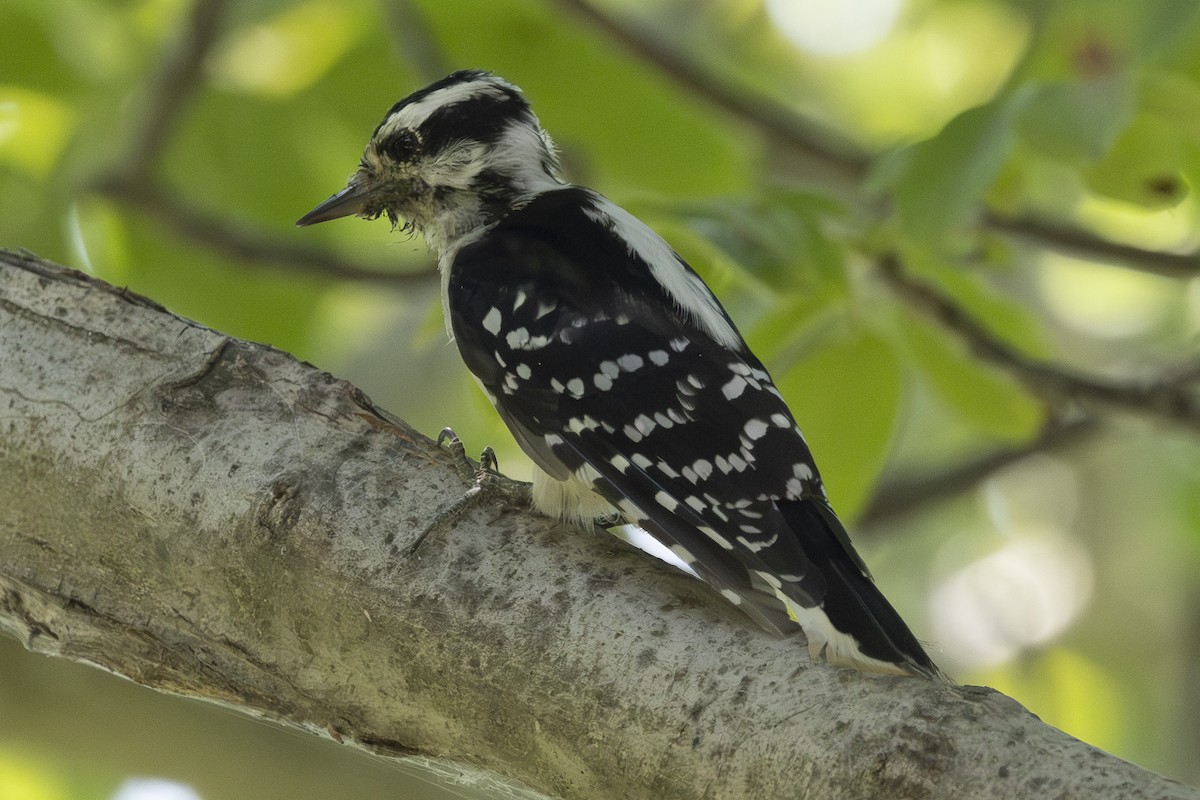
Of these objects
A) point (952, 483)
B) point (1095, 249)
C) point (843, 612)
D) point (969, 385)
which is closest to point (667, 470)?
point (843, 612)

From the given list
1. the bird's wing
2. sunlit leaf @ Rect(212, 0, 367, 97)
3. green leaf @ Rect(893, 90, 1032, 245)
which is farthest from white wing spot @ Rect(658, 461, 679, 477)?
sunlit leaf @ Rect(212, 0, 367, 97)

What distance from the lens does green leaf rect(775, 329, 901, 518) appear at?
212 centimetres

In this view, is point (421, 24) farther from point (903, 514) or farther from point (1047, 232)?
point (903, 514)

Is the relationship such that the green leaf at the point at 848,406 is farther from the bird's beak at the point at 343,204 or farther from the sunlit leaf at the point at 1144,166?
the bird's beak at the point at 343,204

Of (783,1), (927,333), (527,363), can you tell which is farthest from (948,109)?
(527,363)

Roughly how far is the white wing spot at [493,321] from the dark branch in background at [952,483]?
1674mm

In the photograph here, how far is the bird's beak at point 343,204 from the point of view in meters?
2.60

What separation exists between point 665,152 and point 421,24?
60 cm

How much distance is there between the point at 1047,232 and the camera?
265 cm

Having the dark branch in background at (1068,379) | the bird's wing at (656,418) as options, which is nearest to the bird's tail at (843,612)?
the bird's wing at (656,418)

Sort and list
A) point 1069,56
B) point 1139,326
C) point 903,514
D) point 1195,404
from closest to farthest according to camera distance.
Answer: point 1069,56, point 1195,404, point 903,514, point 1139,326

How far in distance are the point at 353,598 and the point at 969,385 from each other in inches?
51.3

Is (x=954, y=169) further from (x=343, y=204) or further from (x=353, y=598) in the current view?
(x=343, y=204)

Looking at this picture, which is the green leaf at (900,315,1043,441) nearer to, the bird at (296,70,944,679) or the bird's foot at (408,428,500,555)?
the bird at (296,70,944,679)
